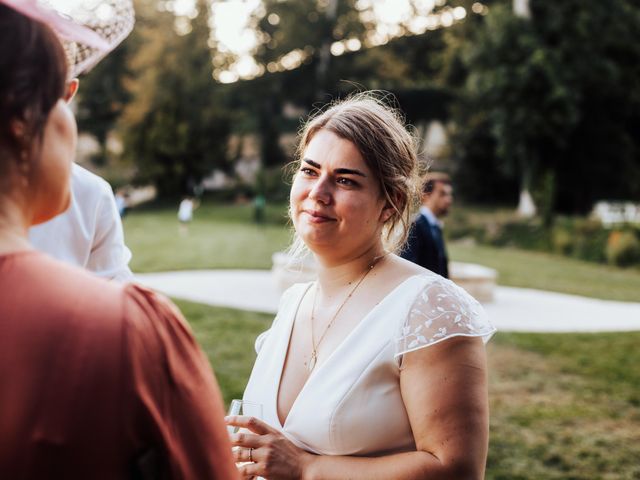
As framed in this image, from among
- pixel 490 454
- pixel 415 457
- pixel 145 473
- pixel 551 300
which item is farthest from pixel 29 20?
pixel 551 300

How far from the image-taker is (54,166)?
3.13 ft

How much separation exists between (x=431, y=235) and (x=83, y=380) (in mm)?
4313

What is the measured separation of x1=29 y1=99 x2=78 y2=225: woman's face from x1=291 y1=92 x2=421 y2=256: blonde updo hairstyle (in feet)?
3.64

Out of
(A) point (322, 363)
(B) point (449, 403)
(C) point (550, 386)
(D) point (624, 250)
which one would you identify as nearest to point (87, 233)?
(A) point (322, 363)

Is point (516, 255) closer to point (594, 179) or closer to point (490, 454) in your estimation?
point (594, 179)

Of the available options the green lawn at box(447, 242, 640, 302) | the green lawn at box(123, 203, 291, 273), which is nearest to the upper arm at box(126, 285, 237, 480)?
the green lawn at box(123, 203, 291, 273)

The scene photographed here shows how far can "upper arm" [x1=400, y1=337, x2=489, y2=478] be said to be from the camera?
1.64 m

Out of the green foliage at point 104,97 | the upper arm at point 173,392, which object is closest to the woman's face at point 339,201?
the upper arm at point 173,392

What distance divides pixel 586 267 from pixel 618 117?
47.8 feet

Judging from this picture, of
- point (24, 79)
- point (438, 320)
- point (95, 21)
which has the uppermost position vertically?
point (95, 21)

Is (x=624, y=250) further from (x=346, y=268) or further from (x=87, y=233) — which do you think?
(x=87, y=233)

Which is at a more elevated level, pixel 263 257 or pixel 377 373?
pixel 377 373

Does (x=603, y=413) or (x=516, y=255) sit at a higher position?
(x=603, y=413)

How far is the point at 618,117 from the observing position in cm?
3139
